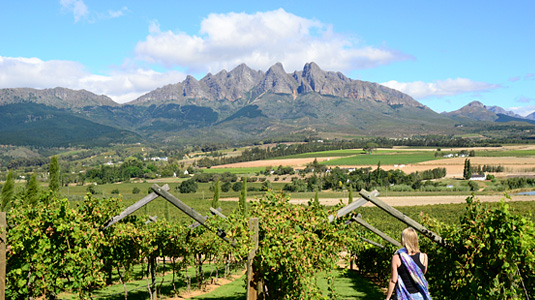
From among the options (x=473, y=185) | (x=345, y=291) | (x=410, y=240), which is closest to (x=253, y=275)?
(x=410, y=240)

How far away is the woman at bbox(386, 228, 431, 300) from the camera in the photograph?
505cm

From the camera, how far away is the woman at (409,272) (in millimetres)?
5047

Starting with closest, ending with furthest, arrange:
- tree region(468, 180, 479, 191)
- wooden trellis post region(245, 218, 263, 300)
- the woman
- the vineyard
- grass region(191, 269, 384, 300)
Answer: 1. the woman
2. the vineyard
3. wooden trellis post region(245, 218, 263, 300)
4. grass region(191, 269, 384, 300)
5. tree region(468, 180, 479, 191)

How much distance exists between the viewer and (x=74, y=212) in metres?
7.37

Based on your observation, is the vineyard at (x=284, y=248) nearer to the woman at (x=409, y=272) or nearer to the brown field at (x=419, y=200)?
the woman at (x=409, y=272)

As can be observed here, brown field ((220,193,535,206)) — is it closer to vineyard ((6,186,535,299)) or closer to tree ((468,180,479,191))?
tree ((468,180,479,191))

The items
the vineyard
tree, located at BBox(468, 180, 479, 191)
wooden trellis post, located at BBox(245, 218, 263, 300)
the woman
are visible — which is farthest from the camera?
tree, located at BBox(468, 180, 479, 191)

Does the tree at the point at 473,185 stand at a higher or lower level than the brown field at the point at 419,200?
higher

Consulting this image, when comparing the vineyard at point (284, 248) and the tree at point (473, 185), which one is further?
the tree at point (473, 185)

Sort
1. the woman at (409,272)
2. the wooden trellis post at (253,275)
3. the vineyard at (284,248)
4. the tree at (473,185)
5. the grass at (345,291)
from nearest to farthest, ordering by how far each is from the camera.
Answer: the woman at (409,272) < the vineyard at (284,248) < the wooden trellis post at (253,275) < the grass at (345,291) < the tree at (473,185)

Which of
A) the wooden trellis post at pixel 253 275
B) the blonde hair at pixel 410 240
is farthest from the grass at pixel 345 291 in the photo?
the blonde hair at pixel 410 240

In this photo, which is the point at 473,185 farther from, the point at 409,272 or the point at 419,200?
the point at 409,272

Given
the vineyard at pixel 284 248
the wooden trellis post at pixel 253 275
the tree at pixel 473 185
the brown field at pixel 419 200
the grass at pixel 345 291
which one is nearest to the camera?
the vineyard at pixel 284 248

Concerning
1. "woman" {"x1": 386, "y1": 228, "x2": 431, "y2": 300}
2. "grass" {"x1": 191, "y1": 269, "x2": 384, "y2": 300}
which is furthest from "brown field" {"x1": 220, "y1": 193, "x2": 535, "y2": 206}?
"woman" {"x1": 386, "y1": 228, "x2": 431, "y2": 300}
